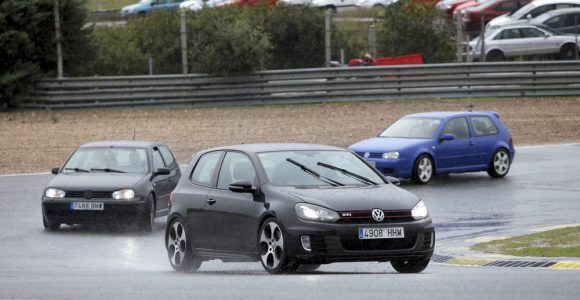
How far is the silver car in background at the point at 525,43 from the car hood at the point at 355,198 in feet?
98.7

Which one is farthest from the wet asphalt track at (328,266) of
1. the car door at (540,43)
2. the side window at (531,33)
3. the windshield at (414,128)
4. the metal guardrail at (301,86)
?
the side window at (531,33)

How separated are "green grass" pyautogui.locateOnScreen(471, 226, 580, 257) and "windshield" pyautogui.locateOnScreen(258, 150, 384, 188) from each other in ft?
8.79

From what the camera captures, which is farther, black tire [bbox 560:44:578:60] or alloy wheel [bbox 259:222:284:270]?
black tire [bbox 560:44:578:60]

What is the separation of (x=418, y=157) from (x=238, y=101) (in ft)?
41.3

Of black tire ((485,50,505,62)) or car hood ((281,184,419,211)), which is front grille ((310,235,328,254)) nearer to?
car hood ((281,184,419,211))

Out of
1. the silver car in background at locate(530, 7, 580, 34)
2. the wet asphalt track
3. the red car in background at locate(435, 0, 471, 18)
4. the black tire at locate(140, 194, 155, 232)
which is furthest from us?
the red car in background at locate(435, 0, 471, 18)

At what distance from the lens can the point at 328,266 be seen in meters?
13.7

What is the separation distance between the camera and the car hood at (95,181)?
17.9 metres

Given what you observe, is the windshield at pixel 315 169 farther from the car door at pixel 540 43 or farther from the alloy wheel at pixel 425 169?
the car door at pixel 540 43

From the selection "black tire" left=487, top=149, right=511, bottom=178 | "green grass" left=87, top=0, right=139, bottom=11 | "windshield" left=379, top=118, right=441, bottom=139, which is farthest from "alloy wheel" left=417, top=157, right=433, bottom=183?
"green grass" left=87, top=0, right=139, bottom=11

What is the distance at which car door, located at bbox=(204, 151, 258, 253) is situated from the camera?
12.5 m

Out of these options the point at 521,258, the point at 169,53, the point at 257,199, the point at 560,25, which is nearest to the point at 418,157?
the point at 521,258

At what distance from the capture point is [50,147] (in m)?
28.9

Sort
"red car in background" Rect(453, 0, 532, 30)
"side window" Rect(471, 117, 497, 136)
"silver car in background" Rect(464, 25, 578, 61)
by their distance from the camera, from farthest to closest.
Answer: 1. "red car in background" Rect(453, 0, 532, 30)
2. "silver car in background" Rect(464, 25, 578, 61)
3. "side window" Rect(471, 117, 497, 136)
